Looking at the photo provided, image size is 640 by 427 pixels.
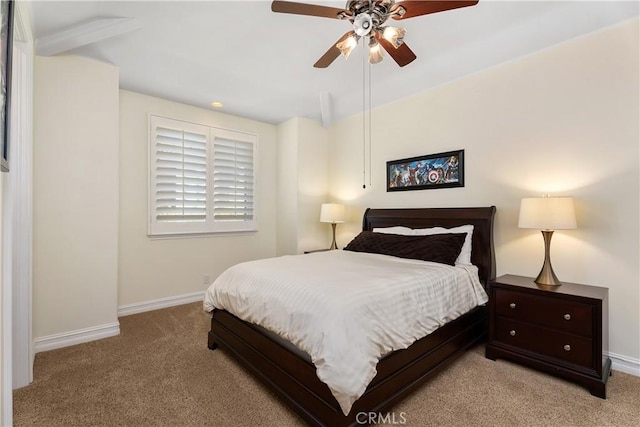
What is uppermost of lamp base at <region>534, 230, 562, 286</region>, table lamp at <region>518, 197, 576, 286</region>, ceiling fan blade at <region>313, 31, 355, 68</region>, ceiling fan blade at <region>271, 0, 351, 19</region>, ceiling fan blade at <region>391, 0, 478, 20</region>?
ceiling fan blade at <region>271, 0, 351, 19</region>

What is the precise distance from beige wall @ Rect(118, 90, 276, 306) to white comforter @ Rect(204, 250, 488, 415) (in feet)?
5.10

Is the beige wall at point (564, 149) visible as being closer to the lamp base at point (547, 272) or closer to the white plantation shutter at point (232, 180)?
the lamp base at point (547, 272)

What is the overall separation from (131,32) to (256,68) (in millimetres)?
1078

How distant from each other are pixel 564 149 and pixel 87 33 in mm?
3959

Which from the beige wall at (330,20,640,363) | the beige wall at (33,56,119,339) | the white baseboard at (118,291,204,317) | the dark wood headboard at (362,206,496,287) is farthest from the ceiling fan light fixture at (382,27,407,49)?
the white baseboard at (118,291,204,317)

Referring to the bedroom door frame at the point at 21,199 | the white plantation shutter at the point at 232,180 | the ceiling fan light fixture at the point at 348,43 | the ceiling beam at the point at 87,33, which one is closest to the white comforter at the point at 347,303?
the bedroom door frame at the point at 21,199

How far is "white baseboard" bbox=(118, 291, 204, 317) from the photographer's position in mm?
3410

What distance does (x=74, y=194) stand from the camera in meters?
2.66

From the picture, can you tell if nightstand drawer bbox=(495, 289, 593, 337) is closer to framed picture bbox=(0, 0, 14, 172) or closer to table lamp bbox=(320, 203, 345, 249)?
table lamp bbox=(320, 203, 345, 249)

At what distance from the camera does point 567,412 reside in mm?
1739

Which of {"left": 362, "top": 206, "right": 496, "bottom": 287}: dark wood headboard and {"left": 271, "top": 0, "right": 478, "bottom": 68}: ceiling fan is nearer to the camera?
{"left": 271, "top": 0, "right": 478, "bottom": 68}: ceiling fan

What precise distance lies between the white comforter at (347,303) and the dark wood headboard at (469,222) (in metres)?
0.23

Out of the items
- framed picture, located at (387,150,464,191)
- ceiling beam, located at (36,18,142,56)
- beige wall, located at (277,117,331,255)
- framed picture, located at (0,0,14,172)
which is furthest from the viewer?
beige wall, located at (277,117,331,255)

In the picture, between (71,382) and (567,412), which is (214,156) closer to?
(71,382)
